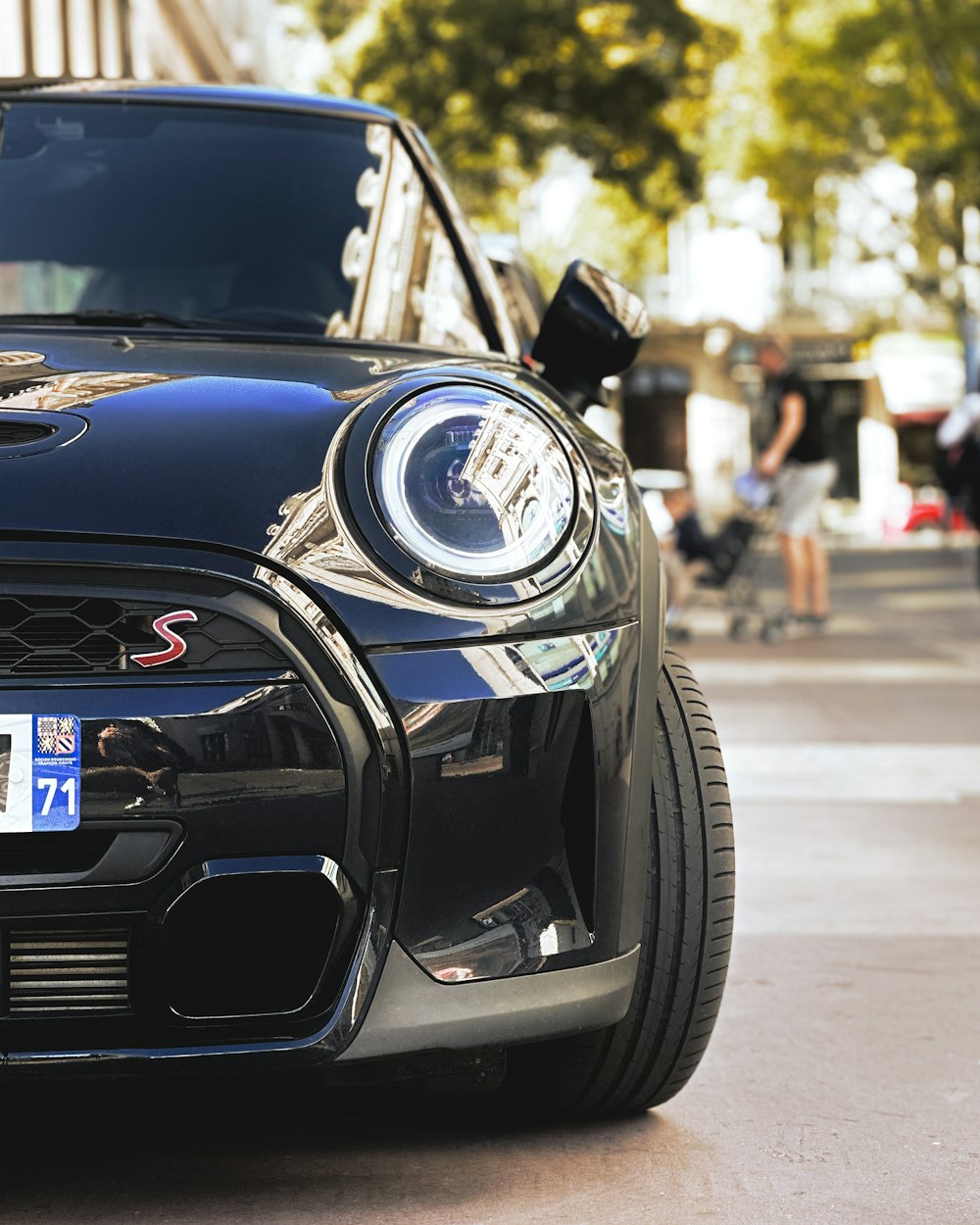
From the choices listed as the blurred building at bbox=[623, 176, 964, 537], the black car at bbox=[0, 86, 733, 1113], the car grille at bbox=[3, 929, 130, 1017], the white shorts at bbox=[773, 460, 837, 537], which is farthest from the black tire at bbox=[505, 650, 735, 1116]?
the blurred building at bbox=[623, 176, 964, 537]

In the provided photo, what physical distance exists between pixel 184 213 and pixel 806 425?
9856mm

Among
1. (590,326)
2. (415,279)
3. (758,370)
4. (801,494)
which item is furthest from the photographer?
(758,370)

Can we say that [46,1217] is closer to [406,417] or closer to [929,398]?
[406,417]

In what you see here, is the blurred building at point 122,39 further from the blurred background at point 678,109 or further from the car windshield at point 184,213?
the car windshield at point 184,213

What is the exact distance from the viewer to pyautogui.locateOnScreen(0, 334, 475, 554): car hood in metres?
2.35

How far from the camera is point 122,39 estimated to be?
20.1 m

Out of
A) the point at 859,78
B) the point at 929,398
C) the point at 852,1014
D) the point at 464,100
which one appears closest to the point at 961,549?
the point at 859,78

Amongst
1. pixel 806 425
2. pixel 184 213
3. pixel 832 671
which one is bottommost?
pixel 832 671

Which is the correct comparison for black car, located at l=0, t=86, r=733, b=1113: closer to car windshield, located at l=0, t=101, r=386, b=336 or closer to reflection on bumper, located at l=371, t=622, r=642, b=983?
reflection on bumper, located at l=371, t=622, r=642, b=983

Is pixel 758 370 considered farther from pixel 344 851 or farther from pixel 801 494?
pixel 344 851

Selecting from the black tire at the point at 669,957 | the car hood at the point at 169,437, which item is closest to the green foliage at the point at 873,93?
the black tire at the point at 669,957

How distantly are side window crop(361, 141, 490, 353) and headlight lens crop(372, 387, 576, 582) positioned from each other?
733 mm

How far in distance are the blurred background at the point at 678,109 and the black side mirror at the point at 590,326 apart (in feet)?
33.1

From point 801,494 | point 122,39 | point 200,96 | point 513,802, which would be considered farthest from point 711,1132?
point 122,39
